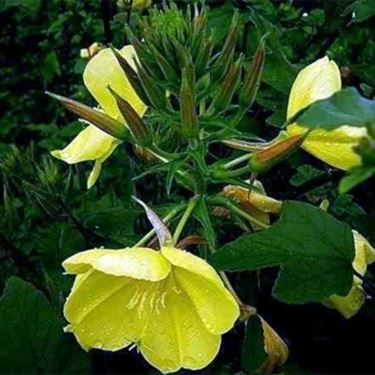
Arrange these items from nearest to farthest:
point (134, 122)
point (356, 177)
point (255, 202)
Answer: point (356, 177) → point (134, 122) → point (255, 202)

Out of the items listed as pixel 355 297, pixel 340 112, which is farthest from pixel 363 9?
pixel 340 112

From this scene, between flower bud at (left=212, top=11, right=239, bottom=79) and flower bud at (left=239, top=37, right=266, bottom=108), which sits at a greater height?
flower bud at (left=212, top=11, right=239, bottom=79)

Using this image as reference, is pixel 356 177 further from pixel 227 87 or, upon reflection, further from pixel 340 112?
pixel 227 87

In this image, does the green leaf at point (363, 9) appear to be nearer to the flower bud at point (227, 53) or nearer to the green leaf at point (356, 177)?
the flower bud at point (227, 53)

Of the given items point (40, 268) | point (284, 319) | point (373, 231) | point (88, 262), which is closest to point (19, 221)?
point (40, 268)

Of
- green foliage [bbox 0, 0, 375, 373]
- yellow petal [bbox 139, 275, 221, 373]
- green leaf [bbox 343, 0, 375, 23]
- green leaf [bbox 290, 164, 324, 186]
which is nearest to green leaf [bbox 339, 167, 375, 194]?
green foliage [bbox 0, 0, 375, 373]

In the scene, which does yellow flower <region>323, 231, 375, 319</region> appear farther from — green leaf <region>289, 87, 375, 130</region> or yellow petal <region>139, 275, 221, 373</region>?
green leaf <region>289, 87, 375, 130</region>
